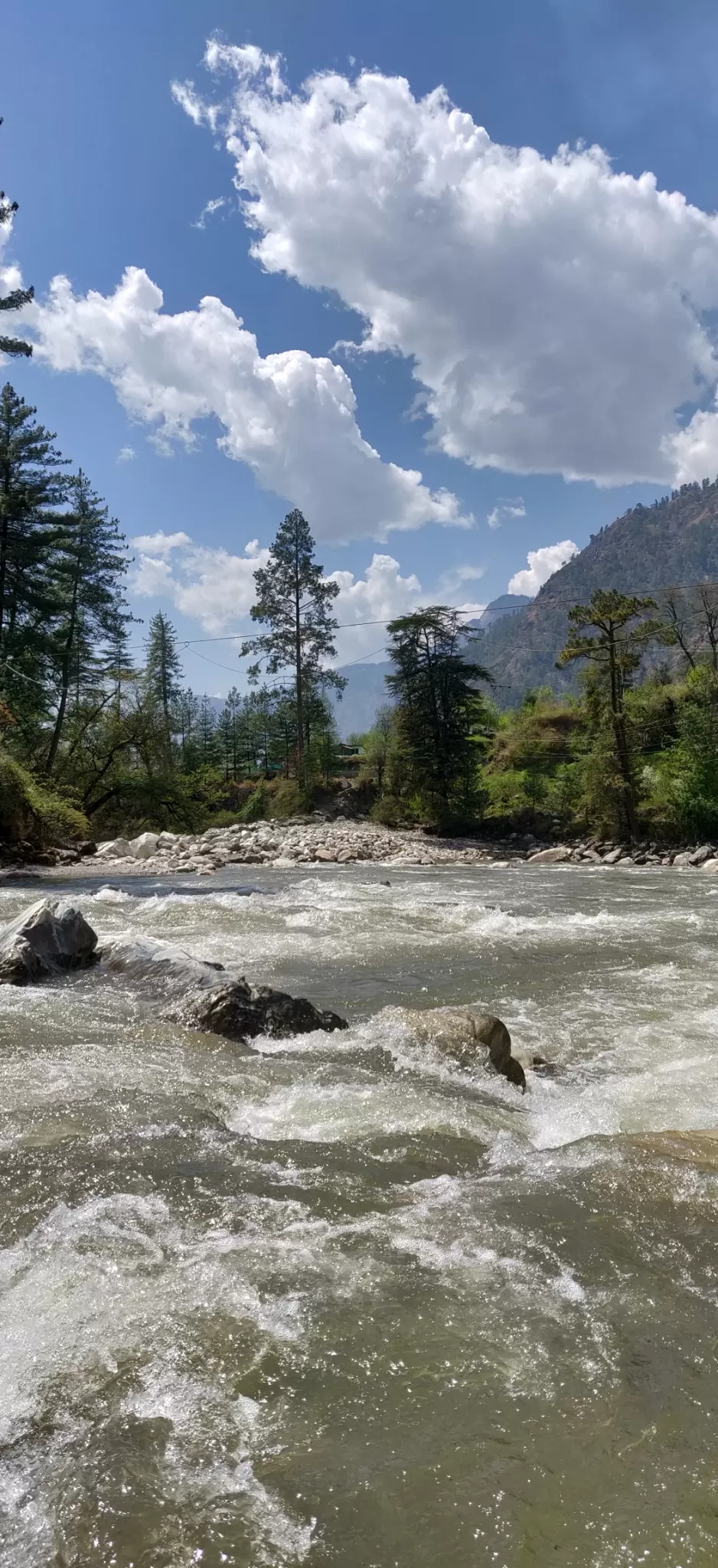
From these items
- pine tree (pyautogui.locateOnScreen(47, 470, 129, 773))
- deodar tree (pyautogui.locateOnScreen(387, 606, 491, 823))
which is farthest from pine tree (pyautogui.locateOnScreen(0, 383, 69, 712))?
deodar tree (pyautogui.locateOnScreen(387, 606, 491, 823))

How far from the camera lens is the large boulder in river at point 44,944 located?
718 cm

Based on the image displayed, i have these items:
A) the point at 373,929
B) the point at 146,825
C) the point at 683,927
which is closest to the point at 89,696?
the point at 146,825

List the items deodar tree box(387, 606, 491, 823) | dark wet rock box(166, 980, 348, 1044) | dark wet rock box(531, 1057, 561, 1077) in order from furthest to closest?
1. deodar tree box(387, 606, 491, 823)
2. dark wet rock box(166, 980, 348, 1044)
3. dark wet rock box(531, 1057, 561, 1077)

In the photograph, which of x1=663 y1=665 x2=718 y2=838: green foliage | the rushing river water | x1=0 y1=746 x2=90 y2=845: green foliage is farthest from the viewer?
x1=663 y1=665 x2=718 y2=838: green foliage

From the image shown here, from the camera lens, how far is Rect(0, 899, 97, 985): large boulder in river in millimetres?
7184

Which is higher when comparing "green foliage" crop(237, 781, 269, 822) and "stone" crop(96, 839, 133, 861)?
"green foliage" crop(237, 781, 269, 822)

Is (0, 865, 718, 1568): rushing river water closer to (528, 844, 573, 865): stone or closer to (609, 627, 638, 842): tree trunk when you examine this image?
(528, 844, 573, 865): stone

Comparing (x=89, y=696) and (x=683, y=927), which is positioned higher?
(x=89, y=696)

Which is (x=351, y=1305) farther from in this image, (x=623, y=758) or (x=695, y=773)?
(x=695, y=773)

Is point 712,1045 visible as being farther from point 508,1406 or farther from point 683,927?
point 683,927

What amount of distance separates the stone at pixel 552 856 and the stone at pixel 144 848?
1171 cm

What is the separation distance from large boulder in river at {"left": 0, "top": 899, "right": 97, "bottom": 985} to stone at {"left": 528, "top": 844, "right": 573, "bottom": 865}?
1813 centimetres

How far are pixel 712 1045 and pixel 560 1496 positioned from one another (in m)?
4.44

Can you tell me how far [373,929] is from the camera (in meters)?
10.8
